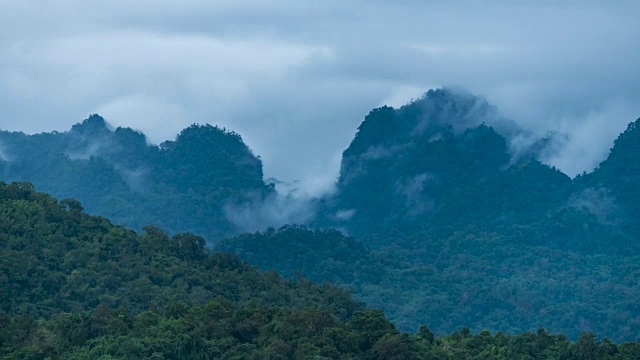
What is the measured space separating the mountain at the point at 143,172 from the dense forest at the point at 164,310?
4297 centimetres

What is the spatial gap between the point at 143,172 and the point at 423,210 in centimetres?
1841

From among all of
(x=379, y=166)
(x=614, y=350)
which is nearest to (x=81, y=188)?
(x=379, y=166)

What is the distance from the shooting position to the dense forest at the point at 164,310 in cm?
3988

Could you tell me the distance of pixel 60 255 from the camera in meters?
50.0

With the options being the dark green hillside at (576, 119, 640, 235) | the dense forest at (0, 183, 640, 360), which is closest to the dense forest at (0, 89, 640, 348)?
the dark green hillside at (576, 119, 640, 235)

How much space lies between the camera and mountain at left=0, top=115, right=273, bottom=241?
330ft

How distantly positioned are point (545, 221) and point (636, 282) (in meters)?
10.7

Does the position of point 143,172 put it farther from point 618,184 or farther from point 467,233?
point 618,184

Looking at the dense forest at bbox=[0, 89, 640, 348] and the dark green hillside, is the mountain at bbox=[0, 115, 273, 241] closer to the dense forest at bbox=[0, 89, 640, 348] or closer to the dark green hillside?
the dense forest at bbox=[0, 89, 640, 348]

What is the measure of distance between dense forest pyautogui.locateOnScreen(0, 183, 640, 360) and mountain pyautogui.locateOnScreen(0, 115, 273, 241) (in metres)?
43.0

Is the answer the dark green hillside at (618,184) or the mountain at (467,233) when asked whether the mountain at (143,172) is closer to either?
the mountain at (467,233)

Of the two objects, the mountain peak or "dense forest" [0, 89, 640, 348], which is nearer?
"dense forest" [0, 89, 640, 348]

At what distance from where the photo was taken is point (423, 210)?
328 ft

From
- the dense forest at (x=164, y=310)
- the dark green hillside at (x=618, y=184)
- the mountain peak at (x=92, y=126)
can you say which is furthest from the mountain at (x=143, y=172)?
the dense forest at (x=164, y=310)
